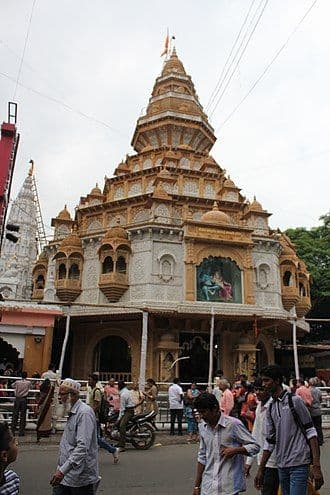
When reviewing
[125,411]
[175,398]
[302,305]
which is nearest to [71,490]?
[125,411]

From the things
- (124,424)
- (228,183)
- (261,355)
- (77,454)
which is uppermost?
(228,183)

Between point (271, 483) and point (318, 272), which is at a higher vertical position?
point (318, 272)

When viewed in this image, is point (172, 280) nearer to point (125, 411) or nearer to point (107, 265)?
point (107, 265)

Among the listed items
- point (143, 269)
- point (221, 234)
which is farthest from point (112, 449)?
point (221, 234)

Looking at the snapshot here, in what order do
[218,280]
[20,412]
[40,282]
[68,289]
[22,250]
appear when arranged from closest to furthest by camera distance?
1. [20,412]
2. [218,280]
3. [68,289]
4. [40,282]
5. [22,250]

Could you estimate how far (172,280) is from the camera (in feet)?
68.1

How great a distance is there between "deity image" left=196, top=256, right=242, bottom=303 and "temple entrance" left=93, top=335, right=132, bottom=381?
4.49 meters

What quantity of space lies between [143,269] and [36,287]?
747 cm

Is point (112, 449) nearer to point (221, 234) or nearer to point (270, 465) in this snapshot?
point (270, 465)

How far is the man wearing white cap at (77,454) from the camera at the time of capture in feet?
12.2

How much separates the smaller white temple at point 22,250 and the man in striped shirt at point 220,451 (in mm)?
47034

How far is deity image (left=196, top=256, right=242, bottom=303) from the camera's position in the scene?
20.8 meters

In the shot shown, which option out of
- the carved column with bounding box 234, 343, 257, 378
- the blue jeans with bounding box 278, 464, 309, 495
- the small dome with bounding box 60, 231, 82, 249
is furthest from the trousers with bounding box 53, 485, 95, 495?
the small dome with bounding box 60, 231, 82, 249

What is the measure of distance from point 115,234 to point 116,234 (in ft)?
0.16
